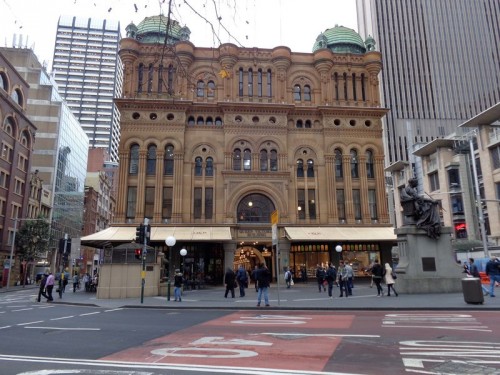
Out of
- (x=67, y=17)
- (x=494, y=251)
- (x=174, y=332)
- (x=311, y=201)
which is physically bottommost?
(x=174, y=332)

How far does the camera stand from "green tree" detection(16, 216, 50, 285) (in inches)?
1751

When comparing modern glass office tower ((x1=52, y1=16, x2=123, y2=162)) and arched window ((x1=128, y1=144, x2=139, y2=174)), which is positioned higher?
modern glass office tower ((x1=52, y1=16, x2=123, y2=162))

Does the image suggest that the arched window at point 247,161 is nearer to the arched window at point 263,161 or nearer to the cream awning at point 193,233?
the arched window at point 263,161

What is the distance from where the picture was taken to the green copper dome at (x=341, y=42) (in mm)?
41534

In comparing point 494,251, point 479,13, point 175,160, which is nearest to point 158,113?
point 175,160

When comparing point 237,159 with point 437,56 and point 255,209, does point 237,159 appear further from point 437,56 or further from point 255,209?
point 437,56

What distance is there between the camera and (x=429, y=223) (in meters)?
20.5

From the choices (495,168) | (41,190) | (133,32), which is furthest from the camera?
(41,190)

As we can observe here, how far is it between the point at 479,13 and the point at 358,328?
132776mm

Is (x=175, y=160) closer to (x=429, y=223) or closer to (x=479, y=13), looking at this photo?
(x=429, y=223)

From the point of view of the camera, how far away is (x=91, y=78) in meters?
165

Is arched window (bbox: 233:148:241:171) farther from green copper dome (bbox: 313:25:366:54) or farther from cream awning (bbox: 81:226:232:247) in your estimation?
green copper dome (bbox: 313:25:366:54)

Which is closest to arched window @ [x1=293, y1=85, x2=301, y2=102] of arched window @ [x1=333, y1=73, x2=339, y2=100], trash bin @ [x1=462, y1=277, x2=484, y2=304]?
arched window @ [x1=333, y1=73, x2=339, y2=100]

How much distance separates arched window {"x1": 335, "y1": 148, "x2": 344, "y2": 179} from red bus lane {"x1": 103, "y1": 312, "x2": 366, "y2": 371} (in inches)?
1034
